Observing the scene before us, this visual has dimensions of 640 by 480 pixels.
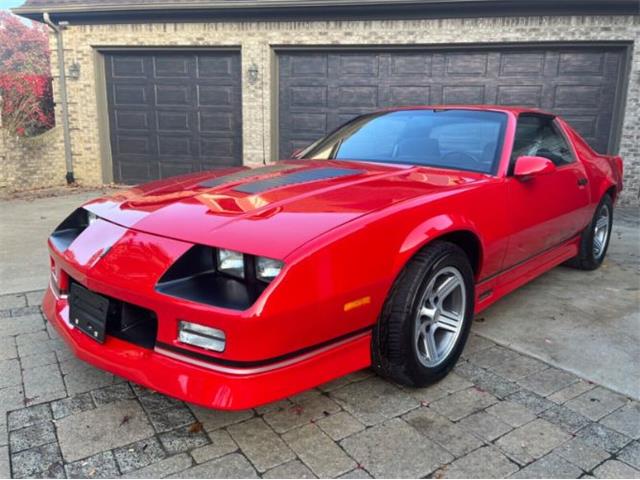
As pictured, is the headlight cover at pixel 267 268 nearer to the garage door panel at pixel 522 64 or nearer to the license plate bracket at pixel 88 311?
the license plate bracket at pixel 88 311

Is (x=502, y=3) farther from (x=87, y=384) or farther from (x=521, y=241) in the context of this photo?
(x=87, y=384)

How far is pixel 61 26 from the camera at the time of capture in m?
10.0

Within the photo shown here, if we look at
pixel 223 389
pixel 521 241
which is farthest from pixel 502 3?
pixel 223 389

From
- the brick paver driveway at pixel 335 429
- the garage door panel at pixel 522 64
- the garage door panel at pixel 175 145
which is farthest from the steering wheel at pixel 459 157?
the garage door panel at pixel 175 145

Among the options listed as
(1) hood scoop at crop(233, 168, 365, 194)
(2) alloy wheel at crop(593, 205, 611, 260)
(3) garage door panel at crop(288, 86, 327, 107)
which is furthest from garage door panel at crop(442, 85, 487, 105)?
(1) hood scoop at crop(233, 168, 365, 194)

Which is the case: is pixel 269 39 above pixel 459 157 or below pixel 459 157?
above

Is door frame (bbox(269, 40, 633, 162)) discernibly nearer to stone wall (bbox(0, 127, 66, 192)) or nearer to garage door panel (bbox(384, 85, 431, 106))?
garage door panel (bbox(384, 85, 431, 106))

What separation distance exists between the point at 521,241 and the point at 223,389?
2196mm

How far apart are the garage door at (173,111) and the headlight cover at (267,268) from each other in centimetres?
824

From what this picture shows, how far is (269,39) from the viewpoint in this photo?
371 inches

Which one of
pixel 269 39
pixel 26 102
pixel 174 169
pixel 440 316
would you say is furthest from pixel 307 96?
pixel 440 316

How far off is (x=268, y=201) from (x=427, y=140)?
156 cm

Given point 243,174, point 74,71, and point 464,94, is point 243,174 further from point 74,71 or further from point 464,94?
point 74,71

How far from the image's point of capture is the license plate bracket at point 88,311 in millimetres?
2295
